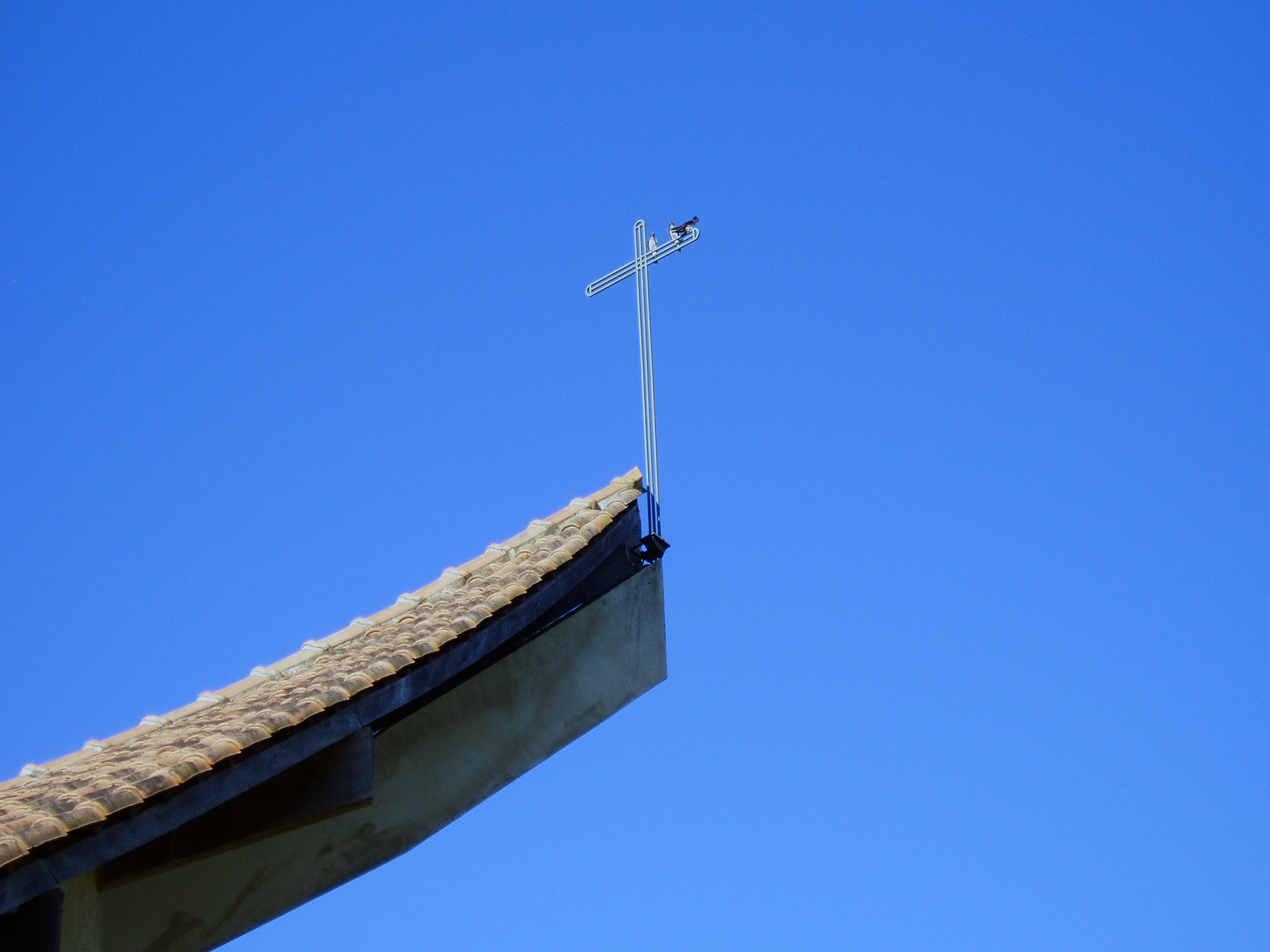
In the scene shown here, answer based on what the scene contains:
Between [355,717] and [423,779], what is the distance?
4.52ft

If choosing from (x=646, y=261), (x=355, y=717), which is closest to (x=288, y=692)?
(x=355, y=717)

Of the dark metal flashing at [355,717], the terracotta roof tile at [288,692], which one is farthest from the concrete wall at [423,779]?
the terracotta roof tile at [288,692]

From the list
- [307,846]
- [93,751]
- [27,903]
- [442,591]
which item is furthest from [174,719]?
[27,903]

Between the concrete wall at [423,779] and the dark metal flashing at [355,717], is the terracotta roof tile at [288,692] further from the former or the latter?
the concrete wall at [423,779]

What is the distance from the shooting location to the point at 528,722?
7.42 m

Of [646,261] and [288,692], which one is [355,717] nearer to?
[288,692]

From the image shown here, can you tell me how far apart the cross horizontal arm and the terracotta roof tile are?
1.54 meters

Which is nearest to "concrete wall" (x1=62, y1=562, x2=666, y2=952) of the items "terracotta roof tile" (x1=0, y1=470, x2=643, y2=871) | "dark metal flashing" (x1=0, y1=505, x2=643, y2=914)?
"dark metal flashing" (x1=0, y1=505, x2=643, y2=914)

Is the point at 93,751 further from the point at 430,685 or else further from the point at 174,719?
the point at 430,685

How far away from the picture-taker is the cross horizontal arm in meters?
8.89

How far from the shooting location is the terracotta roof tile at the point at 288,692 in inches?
184

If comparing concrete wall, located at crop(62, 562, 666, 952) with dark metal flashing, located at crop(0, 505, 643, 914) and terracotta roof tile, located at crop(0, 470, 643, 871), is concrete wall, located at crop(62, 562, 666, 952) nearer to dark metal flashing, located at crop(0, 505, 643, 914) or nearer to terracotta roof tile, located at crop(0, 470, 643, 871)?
dark metal flashing, located at crop(0, 505, 643, 914)

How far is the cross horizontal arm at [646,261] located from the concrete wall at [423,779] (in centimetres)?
211

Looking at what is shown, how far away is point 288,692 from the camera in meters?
5.87
